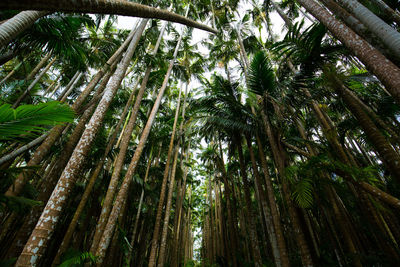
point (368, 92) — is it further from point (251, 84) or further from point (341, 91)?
point (251, 84)

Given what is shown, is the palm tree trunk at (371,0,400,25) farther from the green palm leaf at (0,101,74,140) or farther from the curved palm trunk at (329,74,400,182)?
the green palm leaf at (0,101,74,140)

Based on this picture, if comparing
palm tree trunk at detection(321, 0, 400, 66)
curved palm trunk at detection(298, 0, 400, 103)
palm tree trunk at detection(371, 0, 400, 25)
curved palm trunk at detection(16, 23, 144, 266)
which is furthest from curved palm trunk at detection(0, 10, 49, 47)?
palm tree trunk at detection(371, 0, 400, 25)

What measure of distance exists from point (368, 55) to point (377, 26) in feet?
1.54

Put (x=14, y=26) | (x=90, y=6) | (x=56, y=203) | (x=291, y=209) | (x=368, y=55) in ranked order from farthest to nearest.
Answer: (x=291, y=209) < (x=56, y=203) < (x=368, y=55) < (x=14, y=26) < (x=90, y=6)

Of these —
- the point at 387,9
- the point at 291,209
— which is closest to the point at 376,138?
the point at 291,209

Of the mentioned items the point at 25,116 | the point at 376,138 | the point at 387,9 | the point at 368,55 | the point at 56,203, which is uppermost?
the point at 387,9

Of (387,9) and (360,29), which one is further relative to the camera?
(387,9)

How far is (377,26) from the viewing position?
255 cm

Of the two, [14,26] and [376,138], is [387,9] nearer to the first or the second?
[376,138]

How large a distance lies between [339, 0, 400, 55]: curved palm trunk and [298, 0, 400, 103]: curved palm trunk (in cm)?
14

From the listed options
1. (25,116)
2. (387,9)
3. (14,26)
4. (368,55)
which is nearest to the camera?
(25,116)

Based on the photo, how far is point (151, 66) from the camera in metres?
6.71

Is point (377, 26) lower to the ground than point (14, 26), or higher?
higher

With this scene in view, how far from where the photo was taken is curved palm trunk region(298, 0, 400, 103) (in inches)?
86.0
